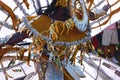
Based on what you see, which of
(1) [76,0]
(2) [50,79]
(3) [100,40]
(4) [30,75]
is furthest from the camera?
(3) [100,40]

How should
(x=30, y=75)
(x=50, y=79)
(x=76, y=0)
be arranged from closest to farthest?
(x=76, y=0), (x=50, y=79), (x=30, y=75)

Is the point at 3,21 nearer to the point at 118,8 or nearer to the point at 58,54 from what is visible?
the point at 58,54

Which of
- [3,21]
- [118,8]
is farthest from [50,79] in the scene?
[118,8]

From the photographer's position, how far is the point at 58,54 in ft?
6.86

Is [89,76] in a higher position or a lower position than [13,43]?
lower

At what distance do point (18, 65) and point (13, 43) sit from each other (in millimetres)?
472

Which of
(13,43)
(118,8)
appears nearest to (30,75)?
(13,43)

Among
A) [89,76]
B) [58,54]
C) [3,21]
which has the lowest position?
[89,76]

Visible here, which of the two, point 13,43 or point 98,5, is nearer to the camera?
point 13,43

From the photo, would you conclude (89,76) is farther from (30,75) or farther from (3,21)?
(3,21)

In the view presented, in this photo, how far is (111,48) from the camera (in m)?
4.73

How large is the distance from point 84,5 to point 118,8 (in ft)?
1.20

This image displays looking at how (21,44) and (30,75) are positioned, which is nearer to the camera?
(21,44)

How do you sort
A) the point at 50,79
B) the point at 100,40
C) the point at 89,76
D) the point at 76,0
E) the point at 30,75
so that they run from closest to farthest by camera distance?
the point at 76,0 < the point at 50,79 < the point at 30,75 < the point at 89,76 < the point at 100,40
